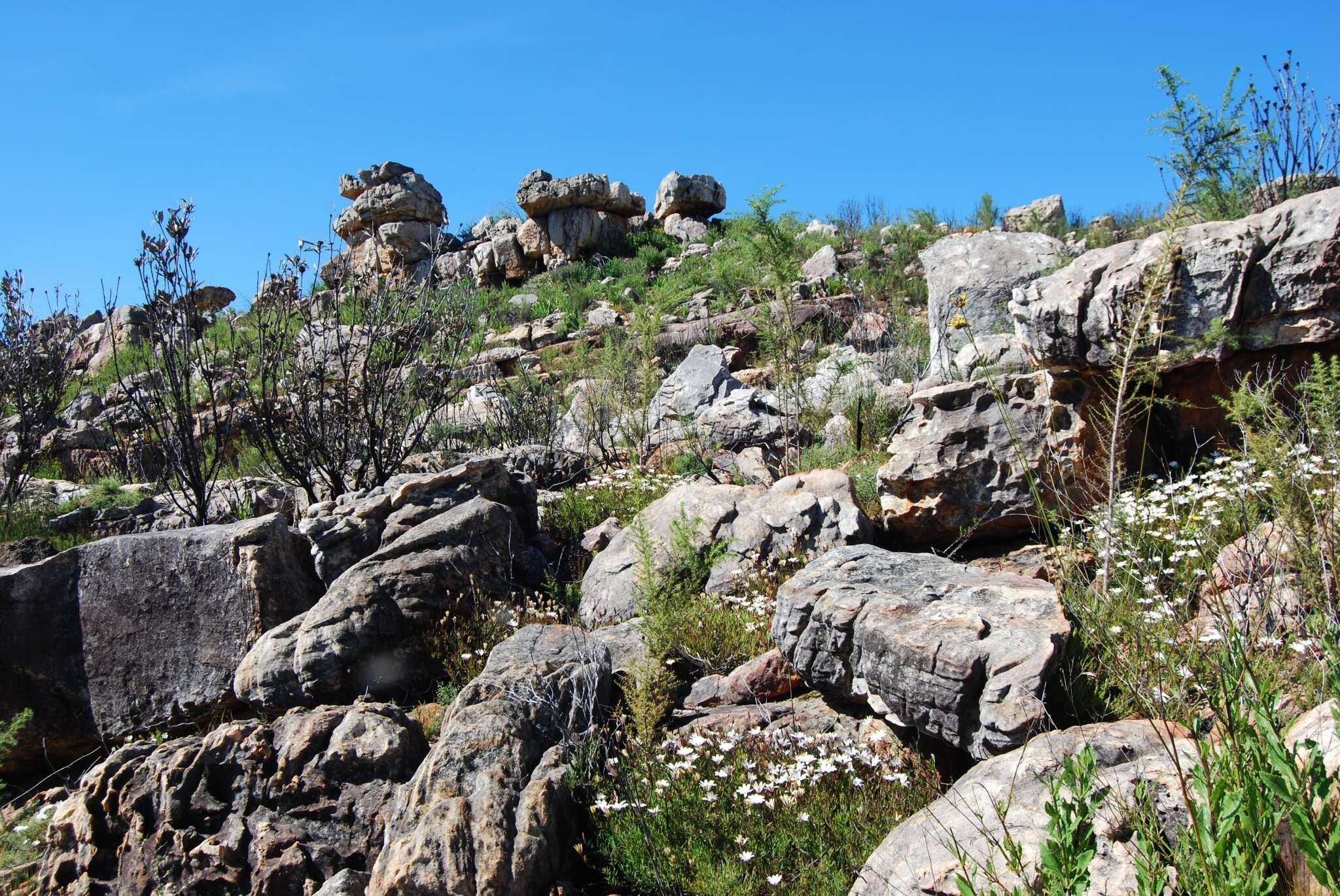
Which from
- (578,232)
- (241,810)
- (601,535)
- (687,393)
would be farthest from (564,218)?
(241,810)

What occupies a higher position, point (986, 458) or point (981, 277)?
point (981, 277)

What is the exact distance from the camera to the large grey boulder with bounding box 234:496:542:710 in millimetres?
5367

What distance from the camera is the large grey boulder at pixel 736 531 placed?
6059 millimetres

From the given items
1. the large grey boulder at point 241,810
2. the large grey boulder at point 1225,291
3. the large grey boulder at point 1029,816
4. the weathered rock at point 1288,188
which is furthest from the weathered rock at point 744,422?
the large grey boulder at point 1029,816

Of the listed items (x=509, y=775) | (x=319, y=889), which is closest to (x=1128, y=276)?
(x=509, y=775)

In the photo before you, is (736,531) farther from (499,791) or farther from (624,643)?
(499,791)

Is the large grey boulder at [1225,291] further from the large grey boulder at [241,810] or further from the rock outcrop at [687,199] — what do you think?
the rock outcrop at [687,199]

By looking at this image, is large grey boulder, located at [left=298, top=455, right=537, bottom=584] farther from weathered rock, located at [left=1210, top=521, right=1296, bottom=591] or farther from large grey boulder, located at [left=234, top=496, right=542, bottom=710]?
weathered rock, located at [left=1210, top=521, right=1296, bottom=591]

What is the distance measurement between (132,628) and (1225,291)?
6690 millimetres

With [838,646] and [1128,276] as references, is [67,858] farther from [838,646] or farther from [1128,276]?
[1128,276]

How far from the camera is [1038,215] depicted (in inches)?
697

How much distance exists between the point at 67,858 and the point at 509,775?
6.39 ft

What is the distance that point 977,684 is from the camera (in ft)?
12.7

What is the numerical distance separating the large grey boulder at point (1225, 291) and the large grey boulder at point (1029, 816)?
283 centimetres
